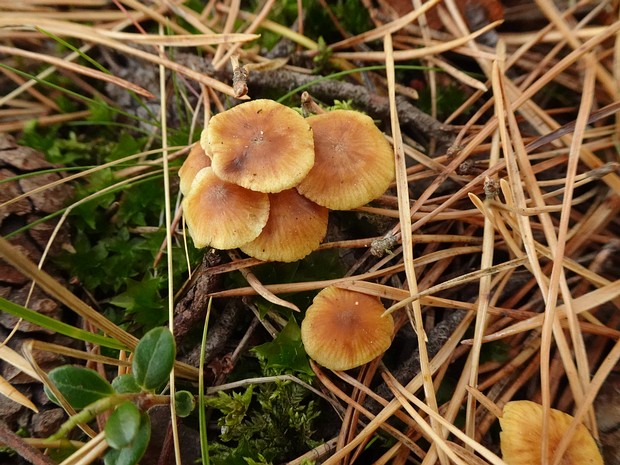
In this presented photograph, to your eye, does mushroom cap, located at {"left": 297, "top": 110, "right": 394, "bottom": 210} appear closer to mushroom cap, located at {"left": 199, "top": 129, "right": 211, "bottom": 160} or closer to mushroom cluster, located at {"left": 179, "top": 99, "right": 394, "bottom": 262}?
mushroom cluster, located at {"left": 179, "top": 99, "right": 394, "bottom": 262}

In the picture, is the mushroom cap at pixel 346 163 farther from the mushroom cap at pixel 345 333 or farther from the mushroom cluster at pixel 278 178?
the mushroom cap at pixel 345 333

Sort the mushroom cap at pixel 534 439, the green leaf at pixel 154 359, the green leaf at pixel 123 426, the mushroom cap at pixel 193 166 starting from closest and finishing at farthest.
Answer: the green leaf at pixel 123 426 → the green leaf at pixel 154 359 → the mushroom cap at pixel 534 439 → the mushroom cap at pixel 193 166

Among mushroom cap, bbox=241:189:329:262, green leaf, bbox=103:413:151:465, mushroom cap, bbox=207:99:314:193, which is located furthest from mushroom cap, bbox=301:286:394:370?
green leaf, bbox=103:413:151:465

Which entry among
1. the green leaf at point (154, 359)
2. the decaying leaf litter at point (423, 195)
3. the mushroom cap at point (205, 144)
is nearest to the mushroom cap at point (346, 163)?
the decaying leaf litter at point (423, 195)

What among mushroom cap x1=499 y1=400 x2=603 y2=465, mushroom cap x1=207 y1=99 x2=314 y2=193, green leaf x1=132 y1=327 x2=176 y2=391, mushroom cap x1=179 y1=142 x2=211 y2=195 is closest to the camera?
green leaf x1=132 y1=327 x2=176 y2=391

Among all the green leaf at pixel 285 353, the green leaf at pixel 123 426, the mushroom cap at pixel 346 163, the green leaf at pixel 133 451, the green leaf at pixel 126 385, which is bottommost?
the green leaf at pixel 285 353

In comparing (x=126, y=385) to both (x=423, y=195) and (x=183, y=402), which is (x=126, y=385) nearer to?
(x=183, y=402)
